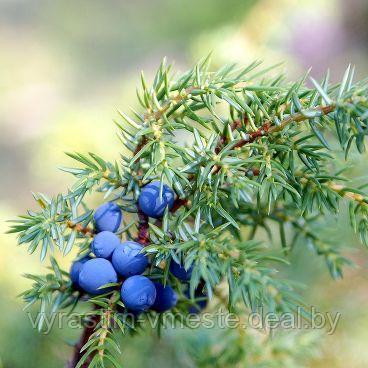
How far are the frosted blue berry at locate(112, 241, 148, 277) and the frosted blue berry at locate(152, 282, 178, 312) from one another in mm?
39

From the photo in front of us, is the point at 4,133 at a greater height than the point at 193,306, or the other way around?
the point at 4,133

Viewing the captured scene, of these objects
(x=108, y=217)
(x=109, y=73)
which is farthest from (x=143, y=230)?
(x=109, y=73)

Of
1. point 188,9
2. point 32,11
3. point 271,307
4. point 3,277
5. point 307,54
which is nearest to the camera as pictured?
point 271,307

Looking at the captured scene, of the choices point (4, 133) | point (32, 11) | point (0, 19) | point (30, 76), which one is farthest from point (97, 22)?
point (4, 133)

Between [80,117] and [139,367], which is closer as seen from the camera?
[139,367]

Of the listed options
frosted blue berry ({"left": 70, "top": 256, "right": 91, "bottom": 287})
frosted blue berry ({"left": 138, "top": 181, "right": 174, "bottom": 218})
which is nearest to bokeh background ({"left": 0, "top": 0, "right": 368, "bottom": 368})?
frosted blue berry ({"left": 70, "top": 256, "right": 91, "bottom": 287})

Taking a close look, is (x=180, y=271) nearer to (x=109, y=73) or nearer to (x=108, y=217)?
(x=108, y=217)

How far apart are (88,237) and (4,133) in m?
2.88

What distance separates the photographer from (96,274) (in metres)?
0.55

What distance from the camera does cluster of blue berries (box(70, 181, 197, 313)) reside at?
0.54 metres

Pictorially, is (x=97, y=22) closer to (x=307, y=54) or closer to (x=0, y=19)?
(x=0, y=19)

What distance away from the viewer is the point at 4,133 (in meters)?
3.27

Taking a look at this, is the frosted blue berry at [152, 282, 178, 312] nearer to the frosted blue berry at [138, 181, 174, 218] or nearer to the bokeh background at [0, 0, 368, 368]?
the frosted blue berry at [138, 181, 174, 218]

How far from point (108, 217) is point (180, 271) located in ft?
0.32
